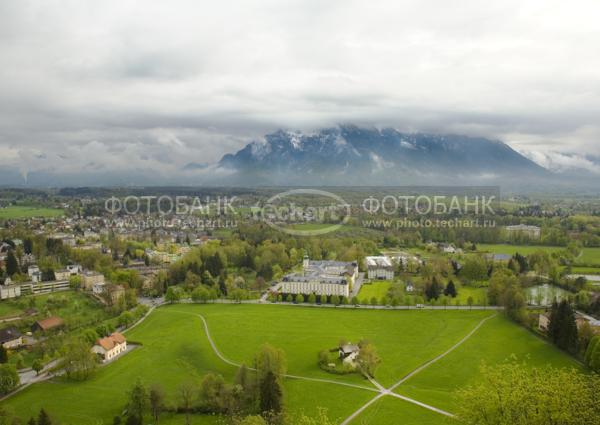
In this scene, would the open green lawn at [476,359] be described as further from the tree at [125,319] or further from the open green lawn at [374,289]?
the tree at [125,319]

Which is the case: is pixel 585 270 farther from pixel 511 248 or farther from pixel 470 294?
pixel 470 294

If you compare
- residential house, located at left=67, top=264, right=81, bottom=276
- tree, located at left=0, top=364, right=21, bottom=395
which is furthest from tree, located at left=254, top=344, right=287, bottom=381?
residential house, located at left=67, top=264, right=81, bottom=276

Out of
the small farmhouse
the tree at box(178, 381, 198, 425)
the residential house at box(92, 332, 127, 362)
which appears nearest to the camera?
the tree at box(178, 381, 198, 425)

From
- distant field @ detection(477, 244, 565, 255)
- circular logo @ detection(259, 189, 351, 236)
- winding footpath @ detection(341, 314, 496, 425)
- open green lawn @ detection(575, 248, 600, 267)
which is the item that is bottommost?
winding footpath @ detection(341, 314, 496, 425)

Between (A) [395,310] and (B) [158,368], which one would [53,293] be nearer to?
(B) [158,368]

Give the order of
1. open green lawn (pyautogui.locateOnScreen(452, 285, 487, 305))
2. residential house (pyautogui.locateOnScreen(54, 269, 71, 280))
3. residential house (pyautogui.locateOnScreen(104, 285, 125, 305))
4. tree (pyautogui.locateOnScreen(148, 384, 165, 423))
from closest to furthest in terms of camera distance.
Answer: tree (pyautogui.locateOnScreen(148, 384, 165, 423)) < open green lawn (pyautogui.locateOnScreen(452, 285, 487, 305)) < residential house (pyautogui.locateOnScreen(104, 285, 125, 305)) < residential house (pyautogui.locateOnScreen(54, 269, 71, 280))

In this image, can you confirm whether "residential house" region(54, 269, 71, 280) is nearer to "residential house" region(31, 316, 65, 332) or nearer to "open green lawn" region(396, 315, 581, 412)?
"residential house" region(31, 316, 65, 332)

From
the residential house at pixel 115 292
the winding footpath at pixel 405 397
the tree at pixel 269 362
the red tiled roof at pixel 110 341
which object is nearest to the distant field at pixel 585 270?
the winding footpath at pixel 405 397
